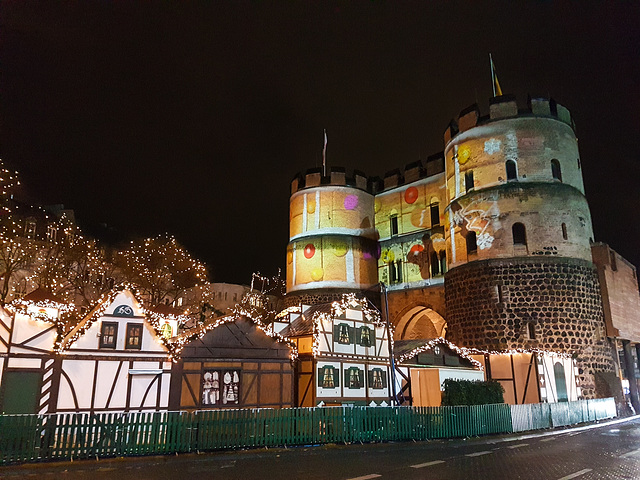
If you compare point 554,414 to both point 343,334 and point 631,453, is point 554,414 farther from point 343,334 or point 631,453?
point 343,334

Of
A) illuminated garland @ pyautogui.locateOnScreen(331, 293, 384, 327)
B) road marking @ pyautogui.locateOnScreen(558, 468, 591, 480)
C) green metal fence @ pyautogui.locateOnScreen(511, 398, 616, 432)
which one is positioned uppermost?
illuminated garland @ pyautogui.locateOnScreen(331, 293, 384, 327)

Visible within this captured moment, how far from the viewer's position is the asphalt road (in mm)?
9562

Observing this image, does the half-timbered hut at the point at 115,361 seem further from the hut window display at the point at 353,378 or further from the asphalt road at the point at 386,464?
the hut window display at the point at 353,378

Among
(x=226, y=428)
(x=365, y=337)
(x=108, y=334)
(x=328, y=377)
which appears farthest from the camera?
(x=365, y=337)

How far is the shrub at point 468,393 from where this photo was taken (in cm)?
1695

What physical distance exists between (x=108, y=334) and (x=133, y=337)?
0.76 m

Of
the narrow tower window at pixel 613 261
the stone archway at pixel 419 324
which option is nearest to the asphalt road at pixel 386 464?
the narrow tower window at pixel 613 261

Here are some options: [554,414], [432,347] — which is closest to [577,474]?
[554,414]

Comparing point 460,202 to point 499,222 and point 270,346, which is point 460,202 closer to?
point 499,222

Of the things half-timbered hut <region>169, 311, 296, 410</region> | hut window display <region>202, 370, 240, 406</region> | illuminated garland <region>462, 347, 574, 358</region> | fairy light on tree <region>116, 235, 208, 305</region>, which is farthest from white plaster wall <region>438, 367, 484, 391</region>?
fairy light on tree <region>116, 235, 208, 305</region>

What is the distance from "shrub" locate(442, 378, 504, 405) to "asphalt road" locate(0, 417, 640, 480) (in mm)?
2459

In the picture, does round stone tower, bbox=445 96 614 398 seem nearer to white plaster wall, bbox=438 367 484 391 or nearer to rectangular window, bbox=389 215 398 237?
white plaster wall, bbox=438 367 484 391

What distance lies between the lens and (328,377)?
19375mm

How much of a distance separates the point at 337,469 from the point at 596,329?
20780 millimetres
